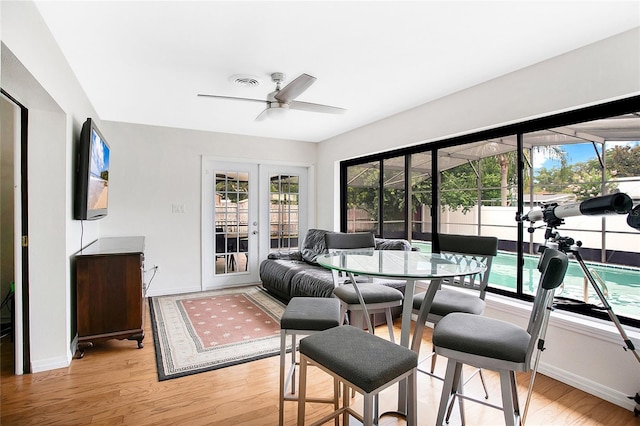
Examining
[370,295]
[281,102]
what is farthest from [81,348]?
[281,102]

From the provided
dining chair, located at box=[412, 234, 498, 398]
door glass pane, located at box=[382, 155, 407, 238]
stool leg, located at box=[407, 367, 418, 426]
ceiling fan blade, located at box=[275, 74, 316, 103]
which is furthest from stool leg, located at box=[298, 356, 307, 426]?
door glass pane, located at box=[382, 155, 407, 238]

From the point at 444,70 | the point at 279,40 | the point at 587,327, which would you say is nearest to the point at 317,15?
the point at 279,40

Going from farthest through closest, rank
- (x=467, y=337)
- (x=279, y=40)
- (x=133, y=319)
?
(x=133, y=319) < (x=279, y=40) < (x=467, y=337)

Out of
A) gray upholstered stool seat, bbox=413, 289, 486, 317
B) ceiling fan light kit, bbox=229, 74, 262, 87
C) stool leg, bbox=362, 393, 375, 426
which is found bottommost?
stool leg, bbox=362, 393, 375, 426

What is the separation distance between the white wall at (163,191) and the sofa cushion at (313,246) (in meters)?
1.55

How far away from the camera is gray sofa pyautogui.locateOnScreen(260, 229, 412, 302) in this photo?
11.5 feet

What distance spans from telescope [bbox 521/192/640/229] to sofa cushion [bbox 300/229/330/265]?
306 centimetres

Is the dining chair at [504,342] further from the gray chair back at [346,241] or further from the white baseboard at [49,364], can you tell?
the white baseboard at [49,364]

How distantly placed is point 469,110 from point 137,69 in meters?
2.88

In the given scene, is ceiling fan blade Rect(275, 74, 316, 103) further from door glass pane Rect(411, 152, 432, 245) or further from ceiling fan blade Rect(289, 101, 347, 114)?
door glass pane Rect(411, 152, 432, 245)

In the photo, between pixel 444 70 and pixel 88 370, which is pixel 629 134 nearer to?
pixel 444 70

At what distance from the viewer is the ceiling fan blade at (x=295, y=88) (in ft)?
7.48

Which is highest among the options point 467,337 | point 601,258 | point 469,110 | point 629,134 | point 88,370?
point 469,110

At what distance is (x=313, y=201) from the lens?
5.71 meters
